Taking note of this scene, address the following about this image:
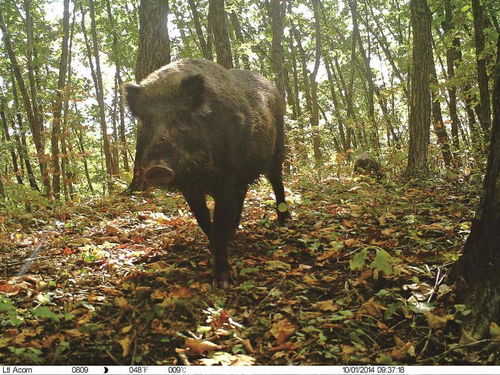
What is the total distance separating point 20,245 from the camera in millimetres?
4773

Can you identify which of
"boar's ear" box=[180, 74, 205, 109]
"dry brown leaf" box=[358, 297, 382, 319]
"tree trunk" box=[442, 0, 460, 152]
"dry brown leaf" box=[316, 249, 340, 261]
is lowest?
"dry brown leaf" box=[358, 297, 382, 319]

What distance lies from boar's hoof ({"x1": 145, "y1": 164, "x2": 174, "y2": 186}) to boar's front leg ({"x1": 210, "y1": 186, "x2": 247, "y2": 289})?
36.2 inches

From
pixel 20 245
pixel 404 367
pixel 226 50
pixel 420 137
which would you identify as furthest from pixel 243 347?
pixel 226 50

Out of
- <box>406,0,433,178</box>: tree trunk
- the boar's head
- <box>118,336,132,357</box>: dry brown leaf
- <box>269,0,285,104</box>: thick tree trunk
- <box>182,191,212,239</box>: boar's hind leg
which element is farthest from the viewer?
<box>269,0,285,104</box>: thick tree trunk

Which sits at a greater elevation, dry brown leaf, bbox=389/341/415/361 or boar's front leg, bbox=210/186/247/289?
boar's front leg, bbox=210/186/247/289

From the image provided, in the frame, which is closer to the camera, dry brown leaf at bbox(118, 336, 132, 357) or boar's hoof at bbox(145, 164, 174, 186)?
dry brown leaf at bbox(118, 336, 132, 357)

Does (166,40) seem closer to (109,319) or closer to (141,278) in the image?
(141,278)

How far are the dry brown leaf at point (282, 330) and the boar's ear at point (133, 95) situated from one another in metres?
2.33

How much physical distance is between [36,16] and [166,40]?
13.0 metres

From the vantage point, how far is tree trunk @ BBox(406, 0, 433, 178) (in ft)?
23.9

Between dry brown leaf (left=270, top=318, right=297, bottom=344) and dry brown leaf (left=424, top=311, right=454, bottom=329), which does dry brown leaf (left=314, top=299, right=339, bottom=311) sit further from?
dry brown leaf (left=424, top=311, right=454, bottom=329)

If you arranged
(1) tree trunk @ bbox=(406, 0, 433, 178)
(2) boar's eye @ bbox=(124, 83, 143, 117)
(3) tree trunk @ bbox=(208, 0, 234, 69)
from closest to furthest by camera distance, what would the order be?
(2) boar's eye @ bbox=(124, 83, 143, 117), (1) tree trunk @ bbox=(406, 0, 433, 178), (3) tree trunk @ bbox=(208, 0, 234, 69)

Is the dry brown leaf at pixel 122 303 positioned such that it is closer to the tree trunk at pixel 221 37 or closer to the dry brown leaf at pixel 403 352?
the dry brown leaf at pixel 403 352

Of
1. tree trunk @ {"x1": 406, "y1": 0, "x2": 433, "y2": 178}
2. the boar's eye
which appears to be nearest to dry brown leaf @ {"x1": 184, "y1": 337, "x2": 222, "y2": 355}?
the boar's eye
